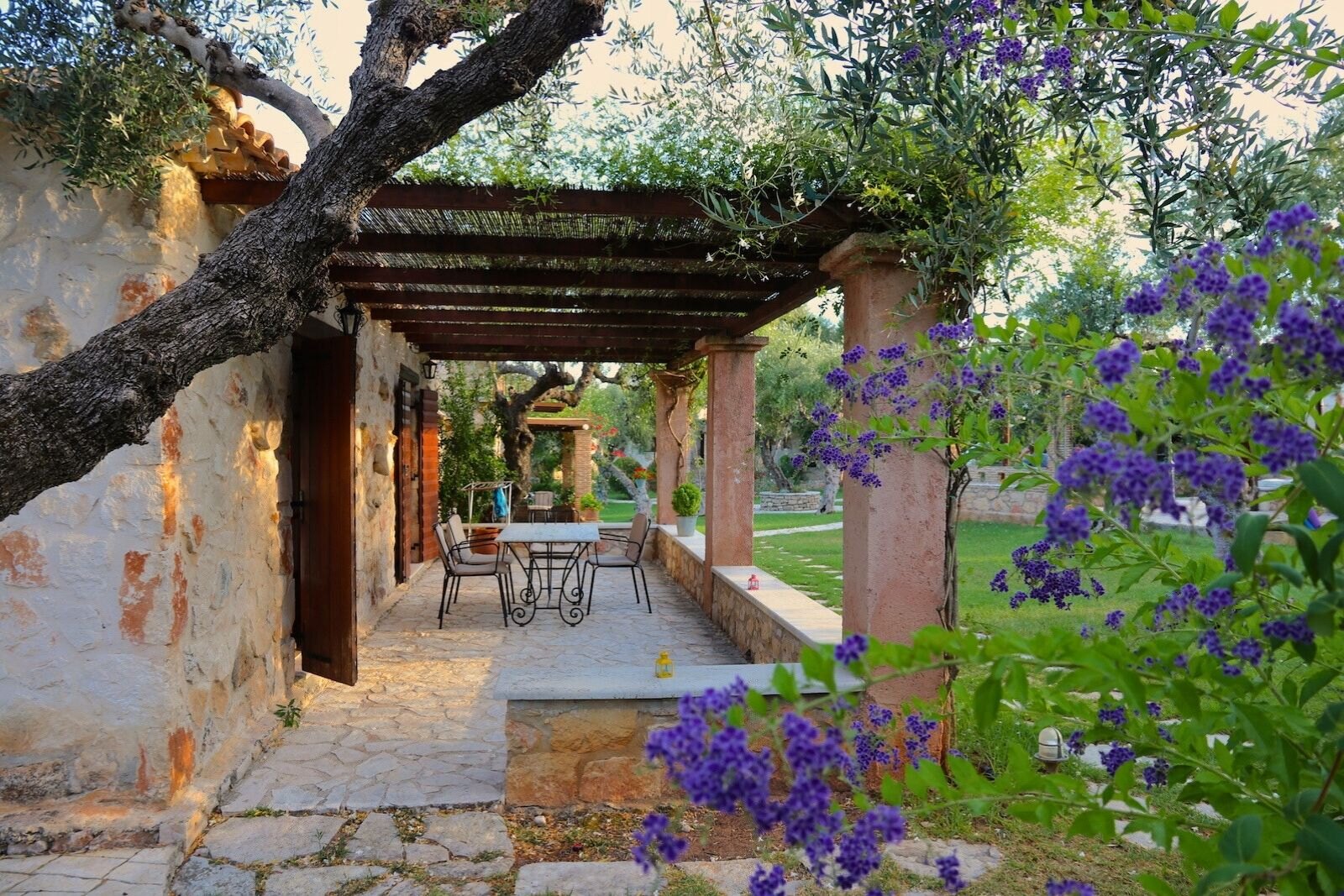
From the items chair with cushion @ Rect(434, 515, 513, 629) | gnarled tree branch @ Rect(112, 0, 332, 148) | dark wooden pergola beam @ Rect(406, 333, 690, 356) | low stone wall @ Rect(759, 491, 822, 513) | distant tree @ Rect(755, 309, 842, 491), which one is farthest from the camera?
low stone wall @ Rect(759, 491, 822, 513)

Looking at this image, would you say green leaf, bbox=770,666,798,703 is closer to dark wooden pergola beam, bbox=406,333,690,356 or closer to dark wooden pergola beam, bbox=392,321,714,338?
dark wooden pergola beam, bbox=392,321,714,338

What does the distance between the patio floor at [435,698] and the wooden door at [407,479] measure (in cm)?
45

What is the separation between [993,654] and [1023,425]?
1035 mm

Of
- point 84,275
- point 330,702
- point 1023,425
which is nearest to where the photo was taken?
point 1023,425

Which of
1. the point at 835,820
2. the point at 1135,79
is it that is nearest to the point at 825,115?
the point at 1135,79

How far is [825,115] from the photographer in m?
2.38

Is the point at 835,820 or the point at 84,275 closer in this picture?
the point at 835,820

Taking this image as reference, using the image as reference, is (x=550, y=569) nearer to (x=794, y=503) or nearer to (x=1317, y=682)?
(x=1317, y=682)

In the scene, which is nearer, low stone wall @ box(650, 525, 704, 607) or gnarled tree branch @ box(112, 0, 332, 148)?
gnarled tree branch @ box(112, 0, 332, 148)

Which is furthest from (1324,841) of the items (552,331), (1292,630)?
(552,331)

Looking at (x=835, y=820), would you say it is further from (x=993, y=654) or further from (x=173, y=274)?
(x=173, y=274)

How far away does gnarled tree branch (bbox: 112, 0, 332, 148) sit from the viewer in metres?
2.63

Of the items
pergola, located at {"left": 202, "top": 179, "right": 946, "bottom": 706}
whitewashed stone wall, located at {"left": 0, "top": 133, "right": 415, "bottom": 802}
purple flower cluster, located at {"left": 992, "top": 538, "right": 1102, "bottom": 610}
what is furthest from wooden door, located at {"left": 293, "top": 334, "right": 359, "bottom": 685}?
purple flower cluster, located at {"left": 992, "top": 538, "right": 1102, "bottom": 610}

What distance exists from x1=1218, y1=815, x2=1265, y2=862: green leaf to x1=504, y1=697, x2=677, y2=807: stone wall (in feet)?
8.75
